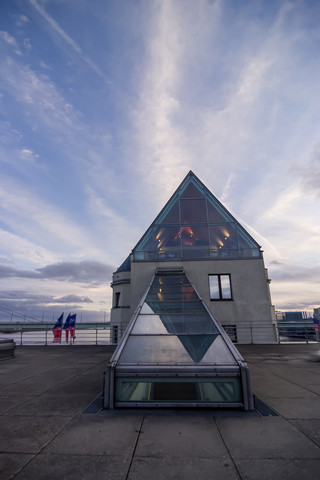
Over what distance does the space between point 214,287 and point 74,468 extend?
17.2 m

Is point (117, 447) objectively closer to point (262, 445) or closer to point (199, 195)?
point (262, 445)

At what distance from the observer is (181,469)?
296 cm

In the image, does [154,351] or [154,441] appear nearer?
[154,441]

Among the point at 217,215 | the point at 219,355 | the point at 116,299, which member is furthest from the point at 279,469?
the point at 116,299

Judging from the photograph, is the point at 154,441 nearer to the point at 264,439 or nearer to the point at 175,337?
the point at 264,439

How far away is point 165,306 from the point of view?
9.81m

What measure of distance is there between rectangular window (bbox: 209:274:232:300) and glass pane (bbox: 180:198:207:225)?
4626 mm

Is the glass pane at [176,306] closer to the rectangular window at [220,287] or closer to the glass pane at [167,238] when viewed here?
the rectangular window at [220,287]

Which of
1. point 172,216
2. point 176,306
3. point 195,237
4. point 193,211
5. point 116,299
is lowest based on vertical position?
point 176,306

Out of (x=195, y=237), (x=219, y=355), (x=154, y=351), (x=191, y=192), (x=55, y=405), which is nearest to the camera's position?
(x=55, y=405)

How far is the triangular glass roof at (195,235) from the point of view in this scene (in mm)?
19828

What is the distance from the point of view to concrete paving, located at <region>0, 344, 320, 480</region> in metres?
2.92

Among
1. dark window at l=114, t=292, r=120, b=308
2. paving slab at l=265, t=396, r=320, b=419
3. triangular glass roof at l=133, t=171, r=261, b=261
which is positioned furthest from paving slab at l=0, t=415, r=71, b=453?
dark window at l=114, t=292, r=120, b=308

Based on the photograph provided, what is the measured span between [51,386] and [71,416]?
8.52 ft
